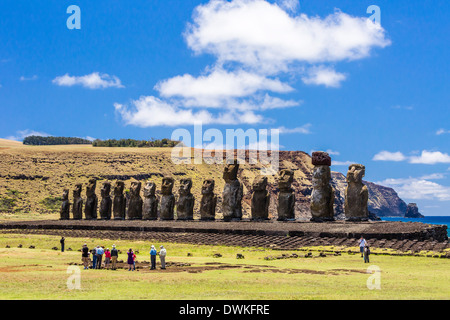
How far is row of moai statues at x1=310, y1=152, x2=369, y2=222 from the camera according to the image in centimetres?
2989

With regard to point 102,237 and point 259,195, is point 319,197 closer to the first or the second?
point 259,195

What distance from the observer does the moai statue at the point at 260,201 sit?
113 ft

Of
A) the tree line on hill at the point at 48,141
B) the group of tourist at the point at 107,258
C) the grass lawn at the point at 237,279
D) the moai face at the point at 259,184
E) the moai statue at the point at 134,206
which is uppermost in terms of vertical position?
the tree line on hill at the point at 48,141

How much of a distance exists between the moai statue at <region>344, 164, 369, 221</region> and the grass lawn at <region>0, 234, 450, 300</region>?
7651 mm

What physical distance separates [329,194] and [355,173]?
2.14m

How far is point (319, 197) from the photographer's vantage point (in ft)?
102

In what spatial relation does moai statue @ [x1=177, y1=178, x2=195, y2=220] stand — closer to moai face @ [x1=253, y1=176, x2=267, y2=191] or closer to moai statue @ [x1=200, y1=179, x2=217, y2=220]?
moai statue @ [x1=200, y1=179, x2=217, y2=220]

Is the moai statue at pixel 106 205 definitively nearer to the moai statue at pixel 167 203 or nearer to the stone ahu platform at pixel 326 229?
the moai statue at pixel 167 203

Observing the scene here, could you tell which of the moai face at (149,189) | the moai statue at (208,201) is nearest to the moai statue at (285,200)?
the moai statue at (208,201)

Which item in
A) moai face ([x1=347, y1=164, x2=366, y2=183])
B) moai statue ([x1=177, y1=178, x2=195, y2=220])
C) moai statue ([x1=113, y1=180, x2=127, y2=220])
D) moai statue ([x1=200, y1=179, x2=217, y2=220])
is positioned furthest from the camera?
moai statue ([x1=113, y1=180, x2=127, y2=220])

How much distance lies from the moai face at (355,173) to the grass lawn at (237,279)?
7.83m

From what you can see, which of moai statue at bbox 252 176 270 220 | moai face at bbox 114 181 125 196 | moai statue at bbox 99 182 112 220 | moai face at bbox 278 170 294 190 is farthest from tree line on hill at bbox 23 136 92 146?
moai face at bbox 278 170 294 190

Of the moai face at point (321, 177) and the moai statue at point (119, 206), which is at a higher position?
the moai face at point (321, 177)
